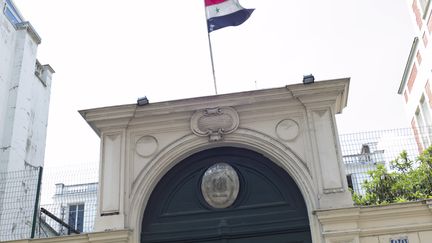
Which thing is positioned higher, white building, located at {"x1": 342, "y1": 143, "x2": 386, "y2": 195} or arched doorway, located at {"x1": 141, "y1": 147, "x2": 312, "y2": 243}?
white building, located at {"x1": 342, "y1": 143, "x2": 386, "y2": 195}

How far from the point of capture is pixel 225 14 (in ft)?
30.0

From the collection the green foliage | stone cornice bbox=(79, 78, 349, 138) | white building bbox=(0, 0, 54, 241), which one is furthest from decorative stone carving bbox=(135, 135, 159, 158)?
white building bbox=(0, 0, 54, 241)

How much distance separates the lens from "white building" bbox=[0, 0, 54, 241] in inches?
664

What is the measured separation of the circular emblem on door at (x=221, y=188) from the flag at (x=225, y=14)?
2972 mm

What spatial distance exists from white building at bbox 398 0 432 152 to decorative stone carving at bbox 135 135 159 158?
1414 cm

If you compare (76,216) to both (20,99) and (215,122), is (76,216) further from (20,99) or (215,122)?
(20,99)

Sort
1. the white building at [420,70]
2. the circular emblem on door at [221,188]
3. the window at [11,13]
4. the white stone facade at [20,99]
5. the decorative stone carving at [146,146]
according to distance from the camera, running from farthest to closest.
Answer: the white building at [420,70], the window at [11,13], the white stone facade at [20,99], the decorative stone carving at [146,146], the circular emblem on door at [221,188]

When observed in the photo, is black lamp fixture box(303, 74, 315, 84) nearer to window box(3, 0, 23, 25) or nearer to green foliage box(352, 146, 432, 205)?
green foliage box(352, 146, 432, 205)

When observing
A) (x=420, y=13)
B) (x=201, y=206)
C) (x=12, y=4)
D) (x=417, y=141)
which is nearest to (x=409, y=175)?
(x=417, y=141)

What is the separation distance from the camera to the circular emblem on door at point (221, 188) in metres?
7.75

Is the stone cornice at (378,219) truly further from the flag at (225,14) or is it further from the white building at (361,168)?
the flag at (225,14)

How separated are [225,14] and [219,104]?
6.83ft

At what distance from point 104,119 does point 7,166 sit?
30.9 ft

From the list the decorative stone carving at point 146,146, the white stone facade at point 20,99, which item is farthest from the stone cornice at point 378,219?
the white stone facade at point 20,99
